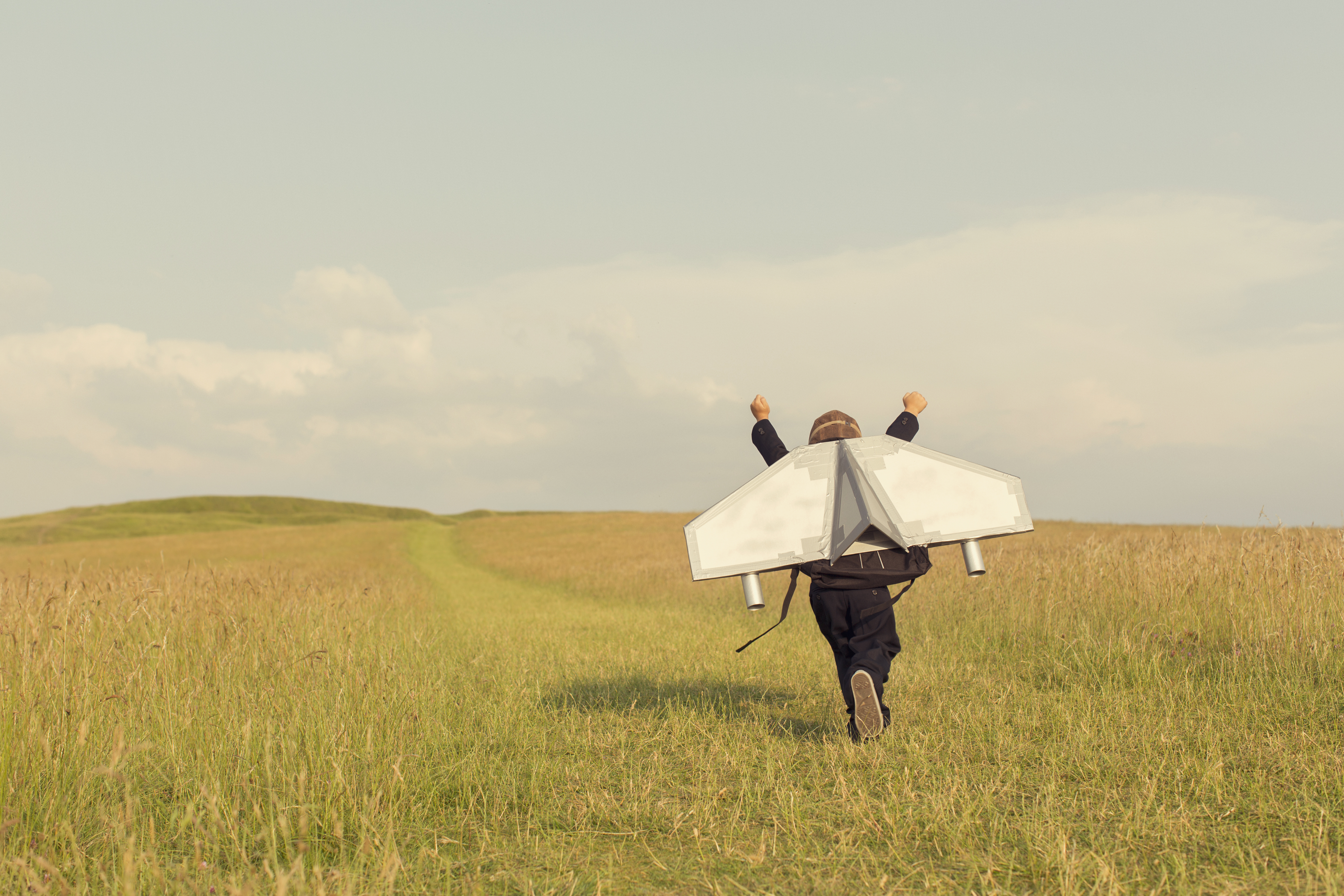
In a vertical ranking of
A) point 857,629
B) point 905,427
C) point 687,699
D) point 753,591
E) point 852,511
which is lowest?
point 687,699

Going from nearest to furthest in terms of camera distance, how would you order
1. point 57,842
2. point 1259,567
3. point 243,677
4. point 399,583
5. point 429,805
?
point 57,842, point 429,805, point 243,677, point 1259,567, point 399,583

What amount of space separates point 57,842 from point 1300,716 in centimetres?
782

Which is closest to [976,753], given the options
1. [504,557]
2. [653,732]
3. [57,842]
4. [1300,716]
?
[653,732]

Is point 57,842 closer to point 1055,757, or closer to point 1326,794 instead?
point 1055,757

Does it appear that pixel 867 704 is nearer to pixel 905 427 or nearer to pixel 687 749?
pixel 687 749

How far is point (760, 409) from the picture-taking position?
6.11 m

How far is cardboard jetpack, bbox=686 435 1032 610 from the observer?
5145 mm

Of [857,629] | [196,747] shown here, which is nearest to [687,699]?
[857,629]

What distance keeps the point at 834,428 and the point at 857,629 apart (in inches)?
57.9

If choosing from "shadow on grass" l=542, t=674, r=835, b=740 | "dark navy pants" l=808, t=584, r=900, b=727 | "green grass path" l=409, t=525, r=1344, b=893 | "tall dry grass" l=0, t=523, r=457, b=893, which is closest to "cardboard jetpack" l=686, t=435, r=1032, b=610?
"dark navy pants" l=808, t=584, r=900, b=727

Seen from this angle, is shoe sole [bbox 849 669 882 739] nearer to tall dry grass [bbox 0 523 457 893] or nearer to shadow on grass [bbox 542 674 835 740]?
shadow on grass [bbox 542 674 835 740]

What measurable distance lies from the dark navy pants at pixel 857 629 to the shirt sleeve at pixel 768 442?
39.6 inches

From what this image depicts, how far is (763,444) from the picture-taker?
591 centimetres

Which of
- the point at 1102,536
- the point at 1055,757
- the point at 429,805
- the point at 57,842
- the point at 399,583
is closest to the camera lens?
the point at 57,842
